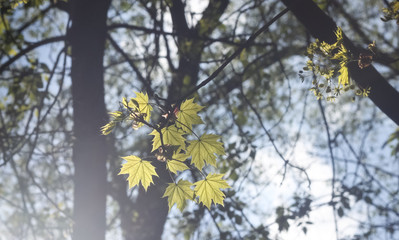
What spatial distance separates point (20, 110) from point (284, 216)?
3166mm

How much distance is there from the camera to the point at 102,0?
10.5 ft

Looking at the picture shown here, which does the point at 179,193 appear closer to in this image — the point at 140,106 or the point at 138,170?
the point at 138,170

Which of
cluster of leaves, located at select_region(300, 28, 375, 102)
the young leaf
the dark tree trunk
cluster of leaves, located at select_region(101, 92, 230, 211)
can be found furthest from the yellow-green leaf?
the dark tree trunk

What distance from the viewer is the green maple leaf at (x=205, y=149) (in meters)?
1.62

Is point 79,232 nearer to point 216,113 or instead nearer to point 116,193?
point 116,193

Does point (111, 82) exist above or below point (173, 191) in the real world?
above

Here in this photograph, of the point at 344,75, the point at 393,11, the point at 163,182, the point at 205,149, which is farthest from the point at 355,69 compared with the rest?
the point at 163,182

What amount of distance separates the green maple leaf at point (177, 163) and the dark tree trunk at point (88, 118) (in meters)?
1.66

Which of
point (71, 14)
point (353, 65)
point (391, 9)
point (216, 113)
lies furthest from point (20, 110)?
point (391, 9)

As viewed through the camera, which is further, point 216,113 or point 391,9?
point 216,113

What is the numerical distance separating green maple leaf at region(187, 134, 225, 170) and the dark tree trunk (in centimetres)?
168

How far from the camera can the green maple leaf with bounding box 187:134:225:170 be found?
162 cm

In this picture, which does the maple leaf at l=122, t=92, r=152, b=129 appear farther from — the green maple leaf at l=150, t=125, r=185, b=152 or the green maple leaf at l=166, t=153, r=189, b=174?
the green maple leaf at l=166, t=153, r=189, b=174

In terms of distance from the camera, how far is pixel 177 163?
1575 millimetres
